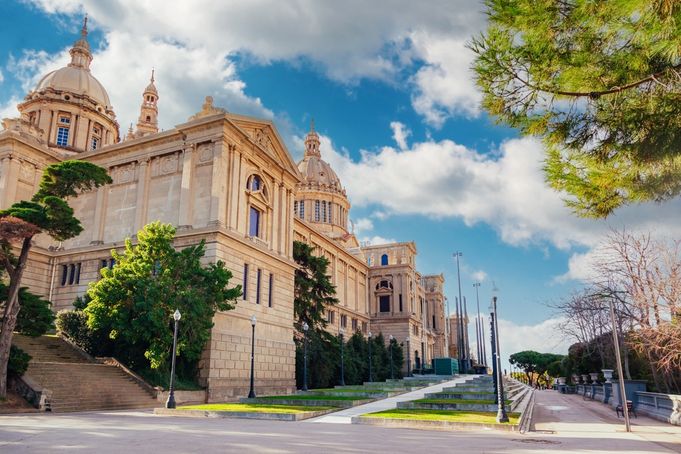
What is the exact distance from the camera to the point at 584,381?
168 ft

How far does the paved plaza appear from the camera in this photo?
11.4m

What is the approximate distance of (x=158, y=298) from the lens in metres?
25.5

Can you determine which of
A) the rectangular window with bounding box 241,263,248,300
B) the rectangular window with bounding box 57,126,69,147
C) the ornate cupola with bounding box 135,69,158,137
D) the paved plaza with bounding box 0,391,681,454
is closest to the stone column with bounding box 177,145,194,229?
the rectangular window with bounding box 241,263,248,300

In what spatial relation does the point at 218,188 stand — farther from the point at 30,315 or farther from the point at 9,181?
the point at 9,181

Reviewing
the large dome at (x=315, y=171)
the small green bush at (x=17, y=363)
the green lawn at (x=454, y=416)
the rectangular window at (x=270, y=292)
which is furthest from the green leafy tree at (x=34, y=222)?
the large dome at (x=315, y=171)

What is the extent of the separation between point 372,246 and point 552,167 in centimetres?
7962

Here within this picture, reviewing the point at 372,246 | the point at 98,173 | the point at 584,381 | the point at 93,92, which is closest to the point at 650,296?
the point at 98,173

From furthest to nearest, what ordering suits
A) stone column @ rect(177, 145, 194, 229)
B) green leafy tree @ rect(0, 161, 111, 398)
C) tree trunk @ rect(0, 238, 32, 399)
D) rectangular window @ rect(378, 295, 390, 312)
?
rectangular window @ rect(378, 295, 390, 312) → stone column @ rect(177, 145, 194, 229) → green leafy tree @ rect(0, 161, 111, 398) → tree trunk @ rect(0, 238, 32, 399)

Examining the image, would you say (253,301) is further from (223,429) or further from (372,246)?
(372,246)

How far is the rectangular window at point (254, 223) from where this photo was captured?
35656 mm

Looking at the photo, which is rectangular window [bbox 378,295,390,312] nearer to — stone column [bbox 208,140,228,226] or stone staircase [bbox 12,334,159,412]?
stone column [bbox 208,140,228,226]

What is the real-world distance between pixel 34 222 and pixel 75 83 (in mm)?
37530

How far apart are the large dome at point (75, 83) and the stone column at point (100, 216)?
71.9 feet

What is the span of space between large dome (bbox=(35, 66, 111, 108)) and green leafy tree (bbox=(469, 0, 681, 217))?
52.8 metres
